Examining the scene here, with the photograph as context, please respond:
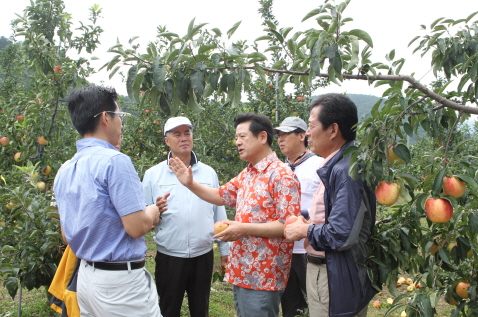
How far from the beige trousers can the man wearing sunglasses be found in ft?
2.13

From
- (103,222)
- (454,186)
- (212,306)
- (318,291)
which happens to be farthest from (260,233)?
(212,306)

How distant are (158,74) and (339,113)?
2.49 feet

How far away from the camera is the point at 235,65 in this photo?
61.6 inches

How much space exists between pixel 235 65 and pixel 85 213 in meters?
0.79

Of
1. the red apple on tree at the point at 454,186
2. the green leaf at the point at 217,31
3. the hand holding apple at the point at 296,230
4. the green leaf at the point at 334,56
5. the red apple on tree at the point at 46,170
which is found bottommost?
the red apple on tree at the point at 46,170

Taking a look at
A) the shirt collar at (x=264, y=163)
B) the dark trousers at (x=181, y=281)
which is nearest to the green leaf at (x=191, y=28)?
the shirt collar at (x=264, y=163)

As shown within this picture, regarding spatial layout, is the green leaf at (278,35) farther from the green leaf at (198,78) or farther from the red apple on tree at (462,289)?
the red apple on tree at (462,289)

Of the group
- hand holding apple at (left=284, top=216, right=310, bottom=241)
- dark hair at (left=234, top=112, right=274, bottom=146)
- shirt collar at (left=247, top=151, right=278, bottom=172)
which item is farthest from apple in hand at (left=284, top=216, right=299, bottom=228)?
dark hair at (left=234, top=112, right=274, bottom=146)

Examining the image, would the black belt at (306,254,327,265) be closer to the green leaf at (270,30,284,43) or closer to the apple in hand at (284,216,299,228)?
the apple in hand at (284,216,299,228)

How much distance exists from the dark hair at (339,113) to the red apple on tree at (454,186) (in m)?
0.42

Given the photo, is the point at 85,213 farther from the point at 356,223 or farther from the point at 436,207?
the point at 436,207

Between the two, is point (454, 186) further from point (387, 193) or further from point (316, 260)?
point (316, 260)

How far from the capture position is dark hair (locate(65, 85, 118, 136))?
5.34 feet

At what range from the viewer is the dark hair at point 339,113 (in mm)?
1721
